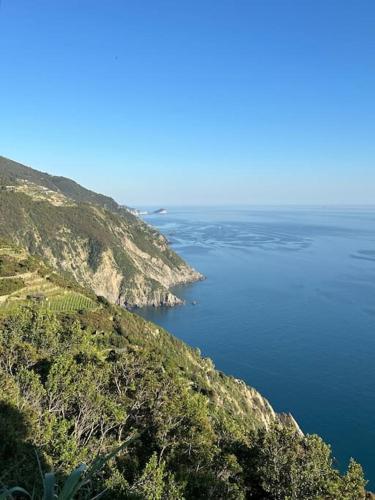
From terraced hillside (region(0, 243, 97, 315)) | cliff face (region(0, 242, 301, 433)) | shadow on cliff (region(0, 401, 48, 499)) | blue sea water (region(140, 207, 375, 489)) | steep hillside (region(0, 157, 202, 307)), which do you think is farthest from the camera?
steep hillside (region(0, 157, 202, 307))

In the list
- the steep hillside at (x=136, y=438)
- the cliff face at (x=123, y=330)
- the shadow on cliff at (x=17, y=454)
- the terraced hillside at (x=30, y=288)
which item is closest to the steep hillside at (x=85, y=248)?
the terraced hillside at (x=30, y=288)

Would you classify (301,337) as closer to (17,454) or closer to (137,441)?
(137,441)

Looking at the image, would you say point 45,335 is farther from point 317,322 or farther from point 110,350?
point 317,322

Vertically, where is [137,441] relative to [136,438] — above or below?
below

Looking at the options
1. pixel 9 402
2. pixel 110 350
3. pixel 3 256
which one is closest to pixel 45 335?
pixel 110 350

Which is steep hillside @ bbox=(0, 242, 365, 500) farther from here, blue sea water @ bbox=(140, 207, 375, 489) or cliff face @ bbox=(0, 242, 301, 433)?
blue sea water @ bbox=(140, 207, 375, 489)

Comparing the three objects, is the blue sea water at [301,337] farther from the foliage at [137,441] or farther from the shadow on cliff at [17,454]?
the shadow on cliff at [17,454]

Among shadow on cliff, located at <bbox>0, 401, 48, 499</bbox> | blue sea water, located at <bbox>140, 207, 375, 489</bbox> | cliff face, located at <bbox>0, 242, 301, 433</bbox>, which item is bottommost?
blue sea water, located at <bbox>140, 207, 375, 489</bbox>

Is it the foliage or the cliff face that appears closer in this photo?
the foliage

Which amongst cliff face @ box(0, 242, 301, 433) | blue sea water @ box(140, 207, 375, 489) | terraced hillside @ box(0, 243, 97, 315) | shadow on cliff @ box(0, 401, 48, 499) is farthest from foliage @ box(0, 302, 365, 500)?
blue sea water @ box(140, 207, 375, 489)

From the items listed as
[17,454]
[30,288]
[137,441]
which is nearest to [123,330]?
[30,288]

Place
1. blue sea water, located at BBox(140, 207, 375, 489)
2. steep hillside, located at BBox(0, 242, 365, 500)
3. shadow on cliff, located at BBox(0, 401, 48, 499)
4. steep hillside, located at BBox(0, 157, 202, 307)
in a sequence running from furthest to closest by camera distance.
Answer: steep hillside, located at BBox(0, 157, 202, 307)
blue sea water, located at BBox(140, 207, 375, 489)
steep hillside, located at BBox(0, 242, 365, 500)
shadow on cliff, located at BBox(0, 401, 48, 499)
